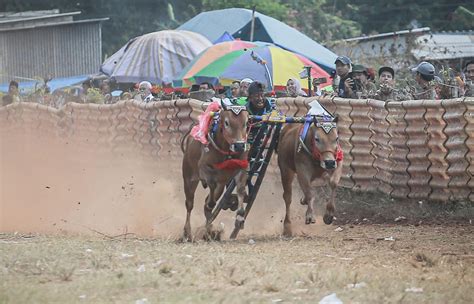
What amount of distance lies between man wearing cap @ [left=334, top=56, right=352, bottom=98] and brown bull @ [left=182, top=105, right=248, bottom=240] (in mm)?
3202

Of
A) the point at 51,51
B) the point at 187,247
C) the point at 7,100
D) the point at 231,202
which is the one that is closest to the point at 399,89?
the point at 231,202

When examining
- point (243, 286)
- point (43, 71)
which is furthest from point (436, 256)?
point (43, 71)

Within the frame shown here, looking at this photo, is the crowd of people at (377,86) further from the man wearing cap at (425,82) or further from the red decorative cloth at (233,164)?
the red decorative cloth at (233,164)

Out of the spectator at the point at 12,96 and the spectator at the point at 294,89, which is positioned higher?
the spectator at the point at 294,89

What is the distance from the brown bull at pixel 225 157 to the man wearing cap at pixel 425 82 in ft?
10.9

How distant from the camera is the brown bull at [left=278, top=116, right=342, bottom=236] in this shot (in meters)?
12.1

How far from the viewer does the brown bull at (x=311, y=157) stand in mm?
12070

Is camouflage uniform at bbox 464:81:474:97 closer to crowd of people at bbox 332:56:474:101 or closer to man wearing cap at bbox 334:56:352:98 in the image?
crowd of people at bbox 332:56:474:101

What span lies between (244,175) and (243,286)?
4.00 m

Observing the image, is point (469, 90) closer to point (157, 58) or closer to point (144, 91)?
point (144, 91)

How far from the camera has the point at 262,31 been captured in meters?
25.8

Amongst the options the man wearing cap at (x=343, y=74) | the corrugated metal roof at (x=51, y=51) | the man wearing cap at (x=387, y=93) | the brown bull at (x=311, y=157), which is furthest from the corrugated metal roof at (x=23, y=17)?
the brown bull at (x=311, y=157)

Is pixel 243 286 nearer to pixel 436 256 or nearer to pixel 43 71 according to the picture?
pixel 436 256

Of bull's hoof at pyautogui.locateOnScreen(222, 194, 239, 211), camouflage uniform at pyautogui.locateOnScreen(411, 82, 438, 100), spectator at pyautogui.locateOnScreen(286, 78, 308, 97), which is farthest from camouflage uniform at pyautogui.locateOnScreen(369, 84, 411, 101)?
bull's hoof at pyautogui.locateOnScreen(222, 194, 239, 211)
